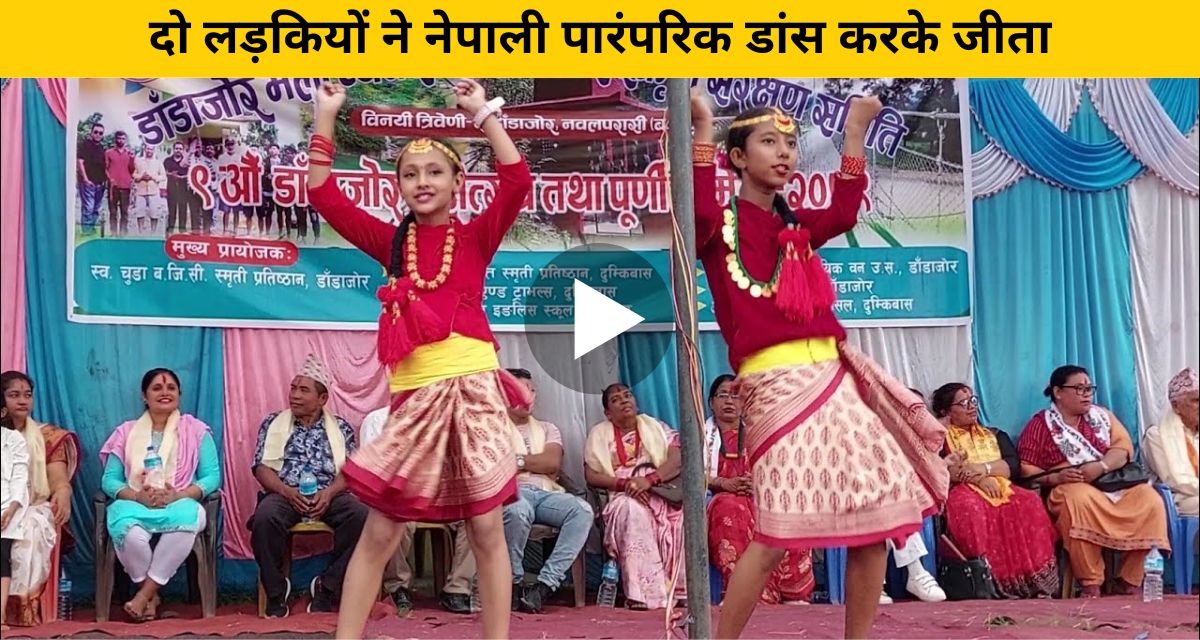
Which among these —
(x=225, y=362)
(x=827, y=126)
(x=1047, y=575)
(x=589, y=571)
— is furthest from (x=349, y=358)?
(x=1047, y=575)

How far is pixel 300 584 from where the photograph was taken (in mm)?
7293

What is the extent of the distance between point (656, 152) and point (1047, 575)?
9.33 feet

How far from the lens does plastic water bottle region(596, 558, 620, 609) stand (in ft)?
23.2

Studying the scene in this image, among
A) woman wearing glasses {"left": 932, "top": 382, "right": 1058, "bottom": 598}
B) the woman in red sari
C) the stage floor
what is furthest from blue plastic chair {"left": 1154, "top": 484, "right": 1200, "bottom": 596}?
Result: the woman in red sari

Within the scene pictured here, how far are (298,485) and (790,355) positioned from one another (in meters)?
3.26

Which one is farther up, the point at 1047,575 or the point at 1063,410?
the point at 1063,410

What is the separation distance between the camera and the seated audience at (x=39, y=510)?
20.6 ft

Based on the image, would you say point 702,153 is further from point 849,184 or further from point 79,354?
point 79,354

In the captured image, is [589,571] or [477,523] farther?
[589,571]

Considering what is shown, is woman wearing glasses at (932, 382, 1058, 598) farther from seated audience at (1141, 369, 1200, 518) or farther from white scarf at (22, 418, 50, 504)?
white scarf at (22, 418, 50, 504)

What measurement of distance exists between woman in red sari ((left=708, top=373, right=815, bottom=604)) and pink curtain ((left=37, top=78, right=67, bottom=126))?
3.39 m

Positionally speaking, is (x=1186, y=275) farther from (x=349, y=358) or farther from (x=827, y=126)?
(x=349, y=358)

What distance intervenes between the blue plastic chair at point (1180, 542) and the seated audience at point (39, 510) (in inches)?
208

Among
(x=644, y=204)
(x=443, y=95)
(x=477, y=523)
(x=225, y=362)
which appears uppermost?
(x=443, y=95)
